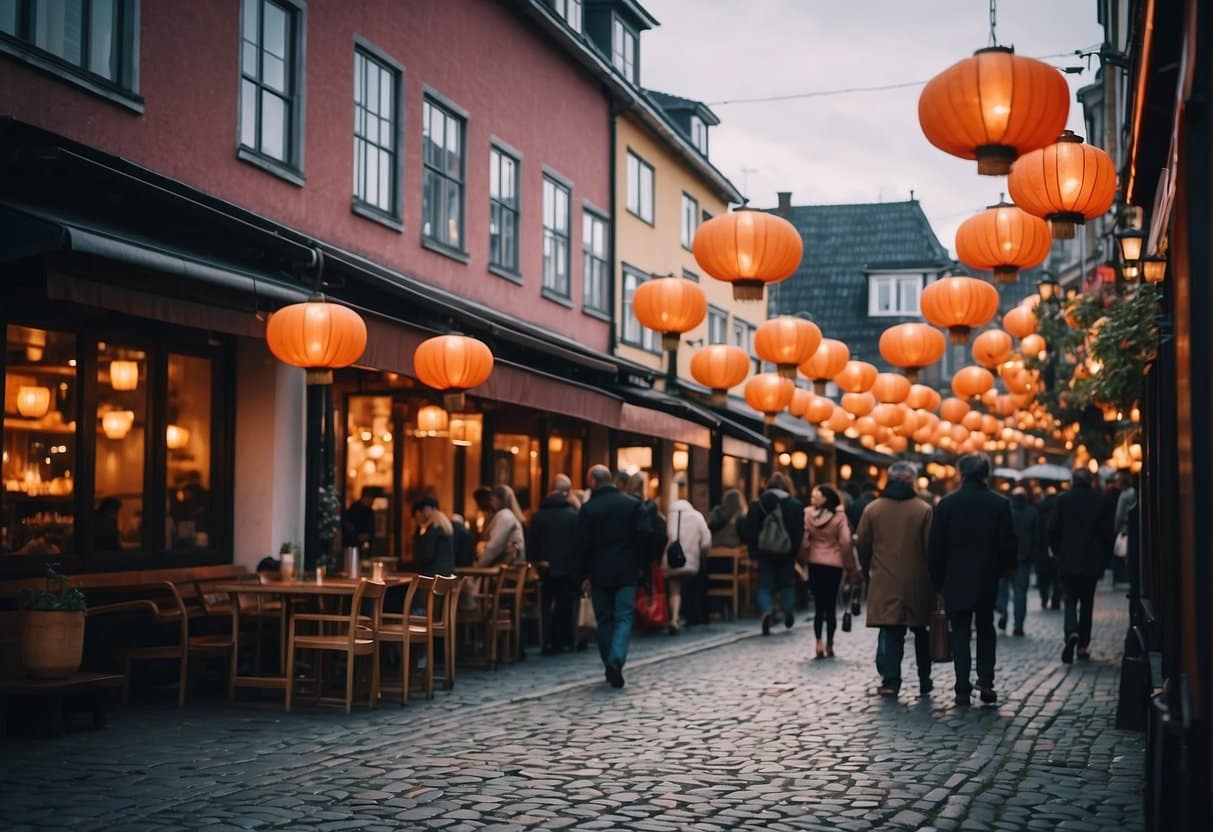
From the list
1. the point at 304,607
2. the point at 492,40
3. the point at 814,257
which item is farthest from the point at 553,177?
the point at 814,257

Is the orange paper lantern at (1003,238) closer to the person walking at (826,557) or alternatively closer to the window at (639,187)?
the person walking at (826,557)

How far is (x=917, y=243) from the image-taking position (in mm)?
60156

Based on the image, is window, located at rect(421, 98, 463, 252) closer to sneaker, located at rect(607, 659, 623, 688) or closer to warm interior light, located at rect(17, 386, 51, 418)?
sneaker, located at rect(607, 659, 623, 688)

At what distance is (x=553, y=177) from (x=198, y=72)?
1038cm

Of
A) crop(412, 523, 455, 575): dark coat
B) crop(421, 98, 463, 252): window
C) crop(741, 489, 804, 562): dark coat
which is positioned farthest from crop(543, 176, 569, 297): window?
crop(412, 523, 455, 575): dark coat

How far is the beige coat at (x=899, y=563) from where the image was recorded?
42.1 ft

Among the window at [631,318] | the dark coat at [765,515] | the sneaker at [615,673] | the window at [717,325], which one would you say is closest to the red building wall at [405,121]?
the window at [631,318]

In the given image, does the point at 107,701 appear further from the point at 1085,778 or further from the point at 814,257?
the point at 814,257

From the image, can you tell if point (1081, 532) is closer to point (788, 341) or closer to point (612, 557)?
point (788, 341)

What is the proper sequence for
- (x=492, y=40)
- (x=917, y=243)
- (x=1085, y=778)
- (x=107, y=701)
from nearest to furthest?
(x=1085, y=778), (x=107, y=701), (x=492, y=40), (x=917, y=243)

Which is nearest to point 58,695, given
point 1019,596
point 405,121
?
point 405,121

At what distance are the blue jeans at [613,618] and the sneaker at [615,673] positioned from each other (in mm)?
29

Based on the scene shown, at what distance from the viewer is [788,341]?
17391mm

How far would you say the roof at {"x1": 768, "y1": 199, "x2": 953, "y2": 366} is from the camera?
59031 millimetres
